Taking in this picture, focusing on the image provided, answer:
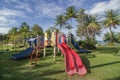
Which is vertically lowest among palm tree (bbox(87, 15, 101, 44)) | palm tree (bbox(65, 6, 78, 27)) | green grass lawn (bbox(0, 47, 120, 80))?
green grass lawn (bbox(0, 47, 120, 80))

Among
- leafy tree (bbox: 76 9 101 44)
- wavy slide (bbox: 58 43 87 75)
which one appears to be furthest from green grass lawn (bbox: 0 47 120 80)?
leafy tree (bbox: 76 9 101 44)

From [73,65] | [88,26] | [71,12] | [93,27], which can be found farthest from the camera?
[88,26]

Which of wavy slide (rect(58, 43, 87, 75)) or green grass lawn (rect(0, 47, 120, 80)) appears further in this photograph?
wavy slide (rect(58, 43, 87, 75))

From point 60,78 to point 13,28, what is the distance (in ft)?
217

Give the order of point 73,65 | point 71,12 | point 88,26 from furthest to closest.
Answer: point 88,26 < point 71,12 < point 73,65

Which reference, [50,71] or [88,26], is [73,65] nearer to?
[50,71]

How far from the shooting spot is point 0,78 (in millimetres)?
7535

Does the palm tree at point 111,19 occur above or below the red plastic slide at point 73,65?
above

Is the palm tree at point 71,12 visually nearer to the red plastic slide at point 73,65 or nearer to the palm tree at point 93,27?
the palm tree at point 93,27

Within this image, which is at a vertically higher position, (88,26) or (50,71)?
(88,26)

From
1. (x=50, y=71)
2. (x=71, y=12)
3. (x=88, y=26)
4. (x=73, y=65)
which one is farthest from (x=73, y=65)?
(x=88, y=26)

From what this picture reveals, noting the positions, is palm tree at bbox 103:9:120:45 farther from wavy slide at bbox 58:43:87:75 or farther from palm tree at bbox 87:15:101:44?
wavy slide at bbox 58:43:87:75

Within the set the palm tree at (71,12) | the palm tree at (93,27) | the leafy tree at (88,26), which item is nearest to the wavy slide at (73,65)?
the palm tree at (71,12)

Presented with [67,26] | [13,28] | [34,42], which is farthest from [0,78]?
[13,28]
